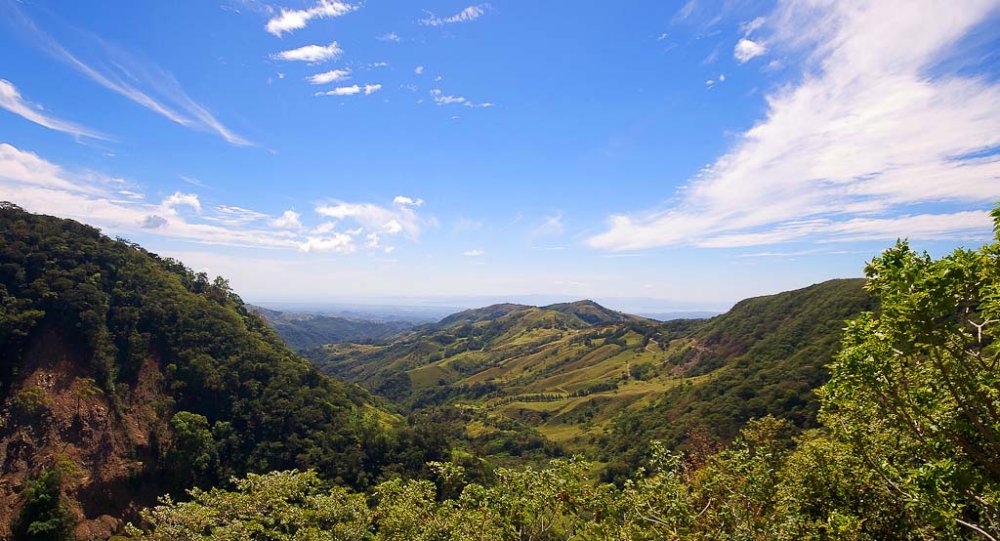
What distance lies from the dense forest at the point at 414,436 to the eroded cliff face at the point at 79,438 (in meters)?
0.26

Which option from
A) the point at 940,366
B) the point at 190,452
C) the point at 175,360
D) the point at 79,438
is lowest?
the point at 190,452

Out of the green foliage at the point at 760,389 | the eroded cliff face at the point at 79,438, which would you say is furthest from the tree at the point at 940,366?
the green foliage at the point at 760,389

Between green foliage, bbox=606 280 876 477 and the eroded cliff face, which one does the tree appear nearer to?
the eroded cliff face

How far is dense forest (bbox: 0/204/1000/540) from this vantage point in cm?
1274

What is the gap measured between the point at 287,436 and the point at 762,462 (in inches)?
3603

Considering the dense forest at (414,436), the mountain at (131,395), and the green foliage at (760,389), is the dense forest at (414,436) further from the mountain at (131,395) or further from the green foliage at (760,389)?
the green foliage at (760,389)

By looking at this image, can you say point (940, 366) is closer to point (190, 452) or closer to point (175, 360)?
point (190, 452)

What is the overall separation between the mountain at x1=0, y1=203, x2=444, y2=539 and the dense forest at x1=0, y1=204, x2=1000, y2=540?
1.15 feet

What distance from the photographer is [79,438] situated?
2484 inches

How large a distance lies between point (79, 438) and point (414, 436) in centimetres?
5538

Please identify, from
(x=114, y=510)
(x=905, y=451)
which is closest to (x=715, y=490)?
(x=905, y=451)

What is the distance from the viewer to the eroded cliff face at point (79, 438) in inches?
2240

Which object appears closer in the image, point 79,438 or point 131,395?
point 79,438

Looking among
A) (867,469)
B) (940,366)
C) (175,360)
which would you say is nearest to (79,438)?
(175,360)
